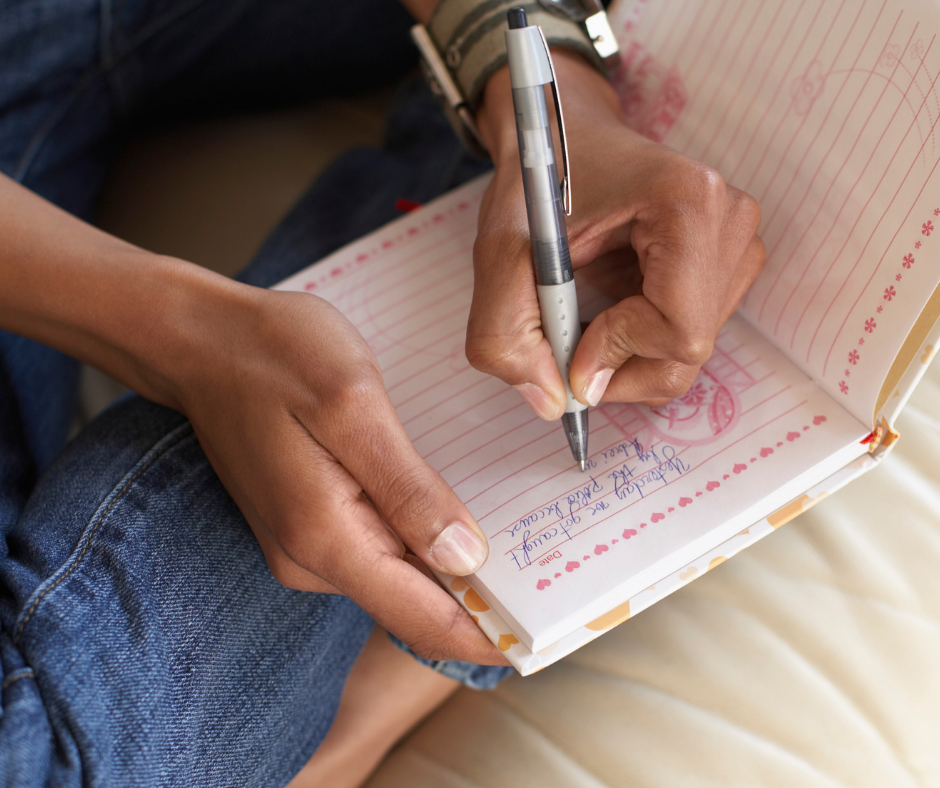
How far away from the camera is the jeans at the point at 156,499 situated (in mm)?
442

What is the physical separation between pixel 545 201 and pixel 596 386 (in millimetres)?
129

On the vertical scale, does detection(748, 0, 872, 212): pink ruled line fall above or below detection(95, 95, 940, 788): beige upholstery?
above

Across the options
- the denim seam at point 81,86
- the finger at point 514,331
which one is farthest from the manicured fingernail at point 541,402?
the denim seam at point 81,86

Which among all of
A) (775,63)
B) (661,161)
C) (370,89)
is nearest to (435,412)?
(661,161)

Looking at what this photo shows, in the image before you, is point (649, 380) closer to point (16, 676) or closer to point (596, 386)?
point (596, 386)

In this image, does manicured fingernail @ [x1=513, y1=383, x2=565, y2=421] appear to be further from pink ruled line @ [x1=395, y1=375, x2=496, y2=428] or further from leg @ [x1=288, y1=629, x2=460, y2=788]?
leg @ [x1=288, y1=629, x2=460, y2=788]

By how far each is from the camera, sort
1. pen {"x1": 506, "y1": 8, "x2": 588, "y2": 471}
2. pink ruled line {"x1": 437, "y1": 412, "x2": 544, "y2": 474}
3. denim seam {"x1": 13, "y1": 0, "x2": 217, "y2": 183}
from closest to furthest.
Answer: pen {"x1": 506, "y1": 8, "x2": 588, "y2": 471}
pink ruled line {"x1": 437, "y1": 412, "x2": 544, "y2": 474}
denim seam {"x1": 13, "y1": 0, "x2": 217, "y2": 183}

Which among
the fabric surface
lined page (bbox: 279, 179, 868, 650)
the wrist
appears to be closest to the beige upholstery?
the fabric surface

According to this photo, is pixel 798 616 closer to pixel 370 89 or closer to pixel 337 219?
pixel 337 219

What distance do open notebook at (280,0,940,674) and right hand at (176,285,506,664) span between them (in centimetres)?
3

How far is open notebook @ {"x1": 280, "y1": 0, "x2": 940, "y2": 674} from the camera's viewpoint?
1.47 feet

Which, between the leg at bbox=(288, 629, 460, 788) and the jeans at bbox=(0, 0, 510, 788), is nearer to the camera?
the jeans at bbox=(0, 0, 510, 788)

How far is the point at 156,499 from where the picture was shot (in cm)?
52

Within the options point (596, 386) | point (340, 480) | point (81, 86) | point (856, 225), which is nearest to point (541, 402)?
point (596, 386)
